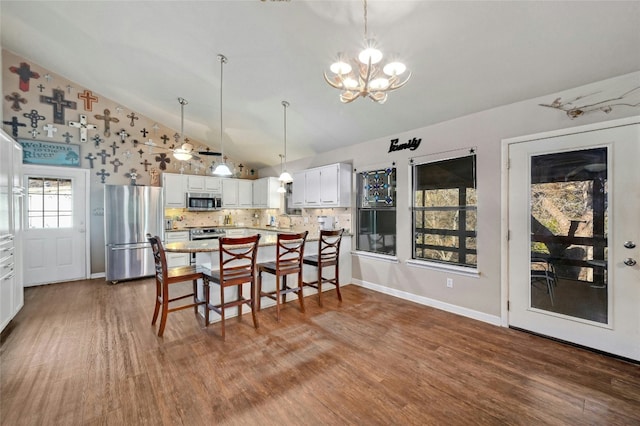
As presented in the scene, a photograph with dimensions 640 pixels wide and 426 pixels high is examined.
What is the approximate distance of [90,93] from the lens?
17.1ft

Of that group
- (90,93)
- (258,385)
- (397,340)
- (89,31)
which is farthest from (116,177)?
(397,340)

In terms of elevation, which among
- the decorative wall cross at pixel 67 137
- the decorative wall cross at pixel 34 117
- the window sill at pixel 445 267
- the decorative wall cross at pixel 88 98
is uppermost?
the decorative wall cross at pixel 88 98

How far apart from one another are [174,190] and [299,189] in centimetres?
264

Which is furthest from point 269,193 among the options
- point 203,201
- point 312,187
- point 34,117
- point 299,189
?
point 34,117

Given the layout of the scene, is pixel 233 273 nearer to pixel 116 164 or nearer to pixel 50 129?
pixel 116 164

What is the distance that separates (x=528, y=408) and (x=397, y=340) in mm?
1101

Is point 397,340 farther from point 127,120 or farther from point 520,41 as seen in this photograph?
point 127,120

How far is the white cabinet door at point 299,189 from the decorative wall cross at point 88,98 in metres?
4.03

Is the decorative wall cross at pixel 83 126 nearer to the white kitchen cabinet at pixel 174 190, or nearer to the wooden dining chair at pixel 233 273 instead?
the white kitchen cabinet at pixel 174 190

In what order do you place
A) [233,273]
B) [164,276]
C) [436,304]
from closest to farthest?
[164,276], [233,273], [436,304]

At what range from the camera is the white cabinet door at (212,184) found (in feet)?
20.1

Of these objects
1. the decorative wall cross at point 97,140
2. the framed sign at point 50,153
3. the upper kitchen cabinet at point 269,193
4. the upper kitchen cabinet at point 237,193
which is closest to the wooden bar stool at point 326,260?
the upper kitchen cabinet at point 269,193

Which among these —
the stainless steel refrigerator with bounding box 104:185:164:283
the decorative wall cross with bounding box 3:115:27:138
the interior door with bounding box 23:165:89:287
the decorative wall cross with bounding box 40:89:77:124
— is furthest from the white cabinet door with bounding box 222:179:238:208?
the decorative wall cross with bounding box 3:115:27:138

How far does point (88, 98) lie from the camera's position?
5.18 meters
